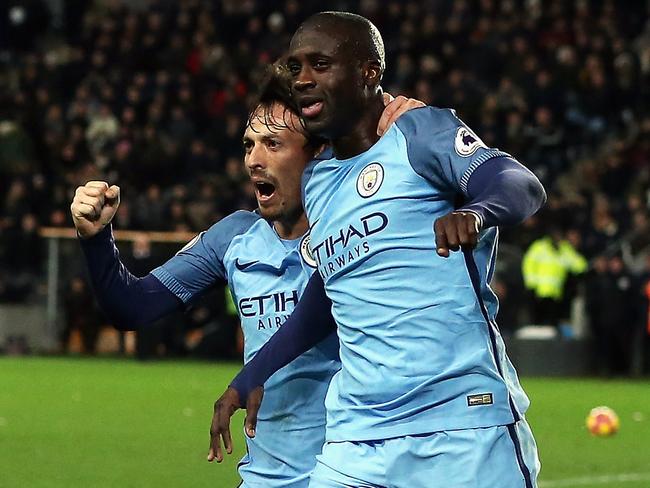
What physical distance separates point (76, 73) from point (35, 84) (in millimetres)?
809

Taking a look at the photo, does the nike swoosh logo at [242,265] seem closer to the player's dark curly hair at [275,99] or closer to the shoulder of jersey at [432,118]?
the player's dark curly hair at [275,99]

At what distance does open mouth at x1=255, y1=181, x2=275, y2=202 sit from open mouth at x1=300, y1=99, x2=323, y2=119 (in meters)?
0.76

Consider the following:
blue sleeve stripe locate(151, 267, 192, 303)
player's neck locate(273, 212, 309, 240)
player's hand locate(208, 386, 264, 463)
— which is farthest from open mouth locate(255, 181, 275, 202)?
player's hand locate(208, 386, 264, 463)

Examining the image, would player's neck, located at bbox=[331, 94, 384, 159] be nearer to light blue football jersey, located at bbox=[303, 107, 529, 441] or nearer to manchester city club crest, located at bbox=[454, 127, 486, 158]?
light blue football jersey, located at bbox=[303, 107, 529, 441]

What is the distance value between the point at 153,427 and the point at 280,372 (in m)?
7.99

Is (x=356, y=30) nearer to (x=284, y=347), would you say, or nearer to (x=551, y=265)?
(x=284, y=347)

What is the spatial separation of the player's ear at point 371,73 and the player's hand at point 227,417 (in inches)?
37.6

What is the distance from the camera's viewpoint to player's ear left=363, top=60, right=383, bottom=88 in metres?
4.02

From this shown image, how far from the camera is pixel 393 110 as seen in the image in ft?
13.4

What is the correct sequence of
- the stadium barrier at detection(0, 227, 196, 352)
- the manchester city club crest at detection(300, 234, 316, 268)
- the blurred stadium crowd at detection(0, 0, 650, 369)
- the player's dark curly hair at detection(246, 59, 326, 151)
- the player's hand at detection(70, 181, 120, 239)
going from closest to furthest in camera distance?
the player's hand at detection(70, 181, 120, 239)
the manchester city club crest at detection(300, 234, 316, 268)
the player's dark curly hair at detection(246, 59, 326, 151)
the blurred stadium crowd at detection(0, 0, 650, 369)
the stadium barrier at detection(0, 227, 196, 352)

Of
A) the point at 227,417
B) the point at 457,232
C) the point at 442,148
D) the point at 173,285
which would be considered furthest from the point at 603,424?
the point at 457,232

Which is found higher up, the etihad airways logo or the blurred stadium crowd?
the etihad airways logo

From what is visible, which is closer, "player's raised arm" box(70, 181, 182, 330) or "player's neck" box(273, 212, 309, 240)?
"player's raised arm" box(70, 181, 182, 330)

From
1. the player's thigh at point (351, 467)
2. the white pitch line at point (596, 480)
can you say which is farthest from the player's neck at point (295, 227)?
the white pitch line at point (596, 480)
